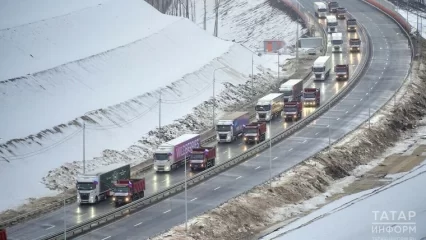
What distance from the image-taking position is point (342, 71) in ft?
547

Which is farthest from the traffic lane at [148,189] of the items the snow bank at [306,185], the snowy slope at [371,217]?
the snowy slope at [371,217]

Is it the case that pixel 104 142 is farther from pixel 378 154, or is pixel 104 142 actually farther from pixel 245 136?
pixel 378 154

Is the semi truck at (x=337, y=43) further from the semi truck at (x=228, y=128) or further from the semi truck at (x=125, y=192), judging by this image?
the semi truck at (x=125, y=192)

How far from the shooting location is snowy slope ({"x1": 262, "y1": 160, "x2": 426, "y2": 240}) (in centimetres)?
9194

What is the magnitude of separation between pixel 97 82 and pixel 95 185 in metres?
47.5

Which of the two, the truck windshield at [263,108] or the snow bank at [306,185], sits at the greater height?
the truck windshield at [263,108]

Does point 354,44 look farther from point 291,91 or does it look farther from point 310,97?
point 291,91

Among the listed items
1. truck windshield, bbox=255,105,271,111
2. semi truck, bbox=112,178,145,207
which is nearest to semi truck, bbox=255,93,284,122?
truck windshield, bbox=255,105,271,111

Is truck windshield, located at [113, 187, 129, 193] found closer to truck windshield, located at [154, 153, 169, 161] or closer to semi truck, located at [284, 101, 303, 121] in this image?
truck windshield, located at [154, 153, 169, 161]

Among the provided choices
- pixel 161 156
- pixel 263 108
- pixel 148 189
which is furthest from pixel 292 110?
pixel 148 189

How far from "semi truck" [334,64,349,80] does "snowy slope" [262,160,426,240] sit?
56.3m

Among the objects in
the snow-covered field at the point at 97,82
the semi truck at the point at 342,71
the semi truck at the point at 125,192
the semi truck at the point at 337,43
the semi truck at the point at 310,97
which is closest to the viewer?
the semi truck at the point at 125,192

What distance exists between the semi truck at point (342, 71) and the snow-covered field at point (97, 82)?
1366 cm

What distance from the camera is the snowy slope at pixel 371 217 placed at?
91938 mm
